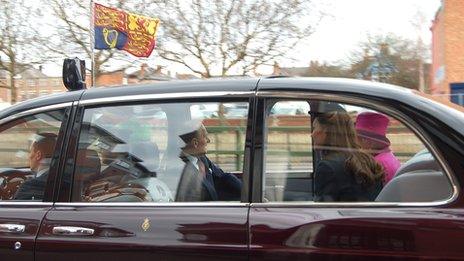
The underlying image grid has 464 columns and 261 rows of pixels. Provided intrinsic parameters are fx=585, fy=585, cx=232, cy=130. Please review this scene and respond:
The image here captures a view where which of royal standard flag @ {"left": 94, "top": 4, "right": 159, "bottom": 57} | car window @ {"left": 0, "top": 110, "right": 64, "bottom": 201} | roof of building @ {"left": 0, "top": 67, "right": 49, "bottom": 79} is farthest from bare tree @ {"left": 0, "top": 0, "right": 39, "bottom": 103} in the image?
car window @ {"left": 0, "top": 110, "right": 64, "bottom": 201}

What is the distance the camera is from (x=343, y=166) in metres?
2.63

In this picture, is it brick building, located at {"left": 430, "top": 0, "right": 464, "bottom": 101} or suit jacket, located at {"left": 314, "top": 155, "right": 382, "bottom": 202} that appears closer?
suit jacket, located at {"left": 314, "top": 155, "right": 382, "bottom": 202}

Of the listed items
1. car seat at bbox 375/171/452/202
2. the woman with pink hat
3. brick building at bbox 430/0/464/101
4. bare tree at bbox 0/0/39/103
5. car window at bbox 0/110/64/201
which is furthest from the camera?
brick building at bbox 430/0/464/101

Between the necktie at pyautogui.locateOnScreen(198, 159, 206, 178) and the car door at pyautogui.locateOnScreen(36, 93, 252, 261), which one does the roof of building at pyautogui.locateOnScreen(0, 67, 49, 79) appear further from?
the necktie at pyautogui.locateOnScreen(198, 159, 206, 178)

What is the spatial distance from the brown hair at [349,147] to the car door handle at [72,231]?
45.3 inches

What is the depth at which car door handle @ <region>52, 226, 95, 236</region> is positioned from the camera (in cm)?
263

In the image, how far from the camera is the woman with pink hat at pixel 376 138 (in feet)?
8.54

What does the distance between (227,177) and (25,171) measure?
46.0 inches

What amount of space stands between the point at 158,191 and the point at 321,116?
842 millimetres

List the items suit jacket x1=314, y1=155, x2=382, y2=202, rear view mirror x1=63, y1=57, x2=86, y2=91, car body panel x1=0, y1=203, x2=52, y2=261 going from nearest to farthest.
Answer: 1. suit jacket x1=314, y1=155, x2=382, y2=202
2. car body panel x1=0, y1=203, x2=52, y2=261
3. rear view mirror x1=63, y1=57, x2=86, y2=91

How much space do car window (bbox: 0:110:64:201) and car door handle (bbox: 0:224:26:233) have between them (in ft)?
0.54

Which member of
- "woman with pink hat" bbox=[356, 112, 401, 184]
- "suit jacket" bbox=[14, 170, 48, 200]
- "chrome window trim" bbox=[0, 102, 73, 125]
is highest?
"chrome window trim" bbox=[0, 102, 73, 125]

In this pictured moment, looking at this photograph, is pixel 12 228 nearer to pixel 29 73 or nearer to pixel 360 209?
pixel 360 209

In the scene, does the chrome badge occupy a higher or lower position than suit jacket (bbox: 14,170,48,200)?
lower
